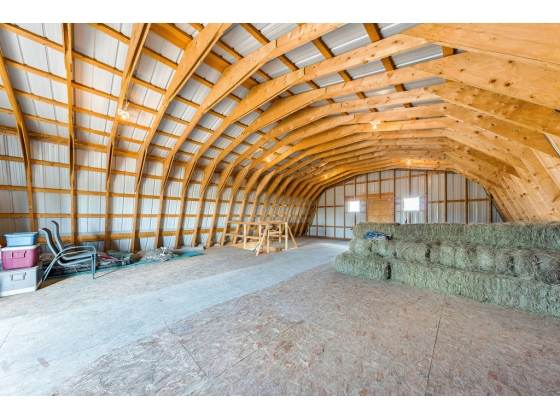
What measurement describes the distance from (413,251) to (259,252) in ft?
15.2

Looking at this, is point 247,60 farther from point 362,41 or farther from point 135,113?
point 135,113

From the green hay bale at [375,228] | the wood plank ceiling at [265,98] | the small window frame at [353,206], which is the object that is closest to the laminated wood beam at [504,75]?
the wood plank ceiling at [265,98]

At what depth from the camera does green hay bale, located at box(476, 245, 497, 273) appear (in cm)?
344

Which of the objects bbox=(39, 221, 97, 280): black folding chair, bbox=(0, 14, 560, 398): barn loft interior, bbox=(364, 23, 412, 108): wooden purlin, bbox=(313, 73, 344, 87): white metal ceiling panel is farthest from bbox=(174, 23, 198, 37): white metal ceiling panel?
bbox=(39, 221, 97, 280): black folding chair

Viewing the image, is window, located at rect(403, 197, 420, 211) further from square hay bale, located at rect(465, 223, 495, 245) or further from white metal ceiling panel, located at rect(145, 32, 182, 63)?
white metal ceiling panel, located at rect(145, 32, 182, 63)

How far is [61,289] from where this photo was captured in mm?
3676

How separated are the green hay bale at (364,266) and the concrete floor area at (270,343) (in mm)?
593

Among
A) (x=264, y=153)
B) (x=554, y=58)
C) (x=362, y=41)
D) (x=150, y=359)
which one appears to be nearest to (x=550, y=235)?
(x=554, y=58)

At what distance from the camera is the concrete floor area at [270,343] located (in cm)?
159

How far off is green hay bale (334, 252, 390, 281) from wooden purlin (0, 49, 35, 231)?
6.67 metres

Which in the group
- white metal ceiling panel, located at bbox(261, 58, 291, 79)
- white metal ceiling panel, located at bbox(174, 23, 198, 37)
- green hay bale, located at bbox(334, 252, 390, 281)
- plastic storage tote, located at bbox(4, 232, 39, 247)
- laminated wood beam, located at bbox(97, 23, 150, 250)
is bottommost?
green hay bale, located at bbox(334, 252, 390, 281)

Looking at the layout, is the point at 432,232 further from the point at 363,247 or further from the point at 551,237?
the point at 551,237

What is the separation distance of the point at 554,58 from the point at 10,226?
30.1 ft

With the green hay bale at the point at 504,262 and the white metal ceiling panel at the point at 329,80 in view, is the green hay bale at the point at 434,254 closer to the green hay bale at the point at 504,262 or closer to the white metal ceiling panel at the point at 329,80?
the green hay bale at the point at 504,262
